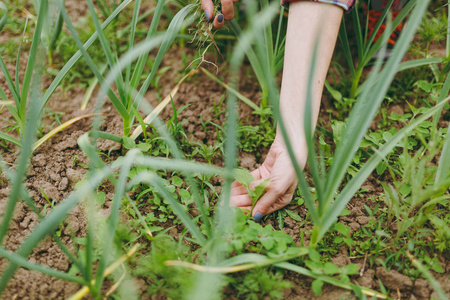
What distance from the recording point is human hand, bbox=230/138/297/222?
115 cm

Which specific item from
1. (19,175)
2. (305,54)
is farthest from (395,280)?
(19,175)

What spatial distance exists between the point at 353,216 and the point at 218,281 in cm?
59

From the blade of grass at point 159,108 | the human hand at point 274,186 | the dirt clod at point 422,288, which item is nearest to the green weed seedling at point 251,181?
the human hand at point 274,186

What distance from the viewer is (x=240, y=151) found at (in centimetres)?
148

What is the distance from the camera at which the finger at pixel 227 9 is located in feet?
4.50

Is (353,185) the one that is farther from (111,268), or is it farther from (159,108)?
(159,108)

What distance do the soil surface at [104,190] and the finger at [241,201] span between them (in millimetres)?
91

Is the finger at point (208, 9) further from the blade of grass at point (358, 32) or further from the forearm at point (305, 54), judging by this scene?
the blade of grass at point (358, 32)

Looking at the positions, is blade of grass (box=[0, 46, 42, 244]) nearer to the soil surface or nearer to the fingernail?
the soil surface

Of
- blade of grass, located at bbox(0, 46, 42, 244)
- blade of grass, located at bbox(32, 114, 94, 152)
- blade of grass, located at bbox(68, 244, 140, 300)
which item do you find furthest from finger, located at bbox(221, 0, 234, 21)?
blade of grass, located at bbox(68, 244, 140, 300)

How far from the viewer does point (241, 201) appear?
4.06 feet

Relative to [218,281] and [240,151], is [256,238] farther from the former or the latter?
[240,151]

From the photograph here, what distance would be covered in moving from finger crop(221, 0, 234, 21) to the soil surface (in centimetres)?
38

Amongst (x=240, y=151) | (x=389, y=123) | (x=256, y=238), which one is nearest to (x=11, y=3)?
(x=240, y=151)
